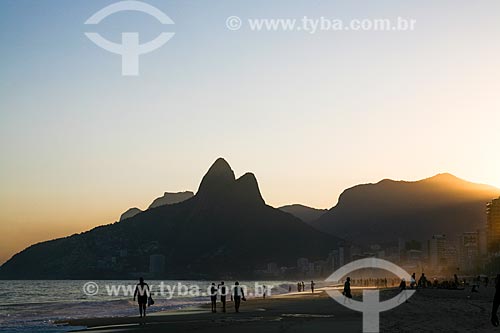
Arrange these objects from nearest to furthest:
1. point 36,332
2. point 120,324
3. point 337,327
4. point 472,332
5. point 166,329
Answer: point 472,332 → point 337,327 → point 166,329 → point 36,332 → point 120,324

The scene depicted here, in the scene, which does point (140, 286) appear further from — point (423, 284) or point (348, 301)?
point (423, 284)

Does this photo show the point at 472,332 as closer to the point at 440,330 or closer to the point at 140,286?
the point at 440,330

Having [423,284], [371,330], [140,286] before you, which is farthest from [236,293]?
[423,284]

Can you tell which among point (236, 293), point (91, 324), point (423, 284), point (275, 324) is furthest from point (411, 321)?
point (423, 284)

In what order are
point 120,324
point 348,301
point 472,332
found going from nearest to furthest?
point 472,332, point 120,324, point 348,301

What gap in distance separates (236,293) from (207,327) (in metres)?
9.46

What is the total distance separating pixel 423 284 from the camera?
78.4 meters

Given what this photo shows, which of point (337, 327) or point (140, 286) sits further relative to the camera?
point (140, 286)

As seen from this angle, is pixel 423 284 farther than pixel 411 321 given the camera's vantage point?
Yes

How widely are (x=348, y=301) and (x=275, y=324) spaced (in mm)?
19314

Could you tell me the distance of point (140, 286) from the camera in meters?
34.4

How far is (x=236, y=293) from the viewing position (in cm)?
3822

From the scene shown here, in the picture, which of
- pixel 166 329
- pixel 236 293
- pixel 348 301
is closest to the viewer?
pixel 166 329

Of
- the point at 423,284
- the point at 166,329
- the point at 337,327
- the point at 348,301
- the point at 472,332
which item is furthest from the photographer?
the point at 423,284
